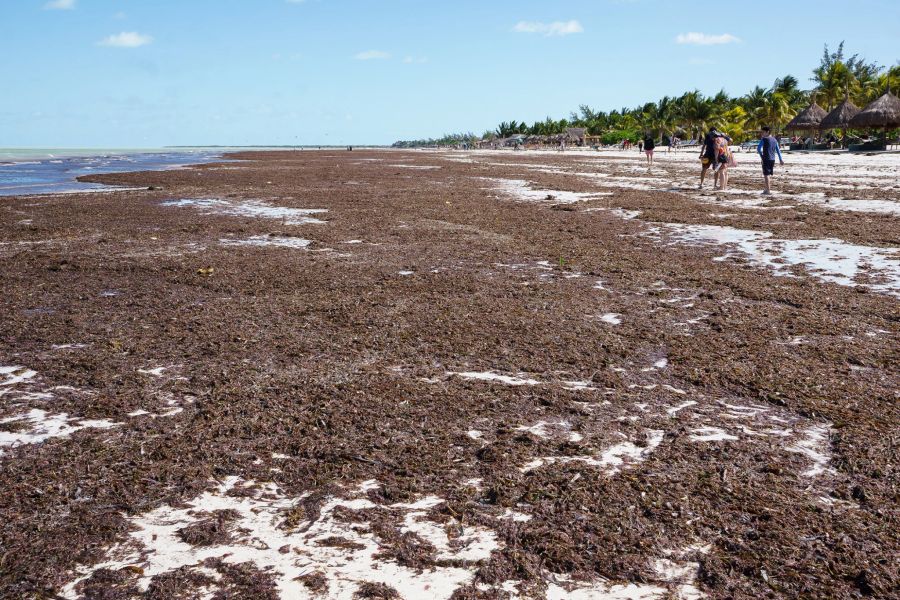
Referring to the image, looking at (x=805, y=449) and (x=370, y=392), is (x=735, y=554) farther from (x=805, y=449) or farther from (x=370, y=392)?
(x=370, y=392)

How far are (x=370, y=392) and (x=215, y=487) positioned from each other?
1.39 m

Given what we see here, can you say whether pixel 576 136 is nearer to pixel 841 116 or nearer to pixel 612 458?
pixel 841 116

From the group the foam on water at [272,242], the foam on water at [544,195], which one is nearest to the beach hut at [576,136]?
the foam on water at [544,195]

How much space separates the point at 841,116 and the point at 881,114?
4.76 metres

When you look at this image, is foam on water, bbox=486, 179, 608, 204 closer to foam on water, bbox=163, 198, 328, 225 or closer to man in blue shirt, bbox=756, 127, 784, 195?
man in blue shirt, bbox=756, 127, 784, 195

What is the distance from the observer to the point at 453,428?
403cm

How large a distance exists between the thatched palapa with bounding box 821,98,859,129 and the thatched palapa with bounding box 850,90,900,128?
7.41ft

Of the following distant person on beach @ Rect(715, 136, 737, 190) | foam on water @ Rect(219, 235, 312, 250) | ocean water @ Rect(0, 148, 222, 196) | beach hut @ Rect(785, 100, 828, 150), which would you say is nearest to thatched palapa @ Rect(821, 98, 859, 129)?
beach hut @ Rect(785, 100, 828, 150)

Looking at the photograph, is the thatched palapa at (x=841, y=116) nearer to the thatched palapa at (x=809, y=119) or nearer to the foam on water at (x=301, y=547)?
the thatched palapa at (x=809, y=119)

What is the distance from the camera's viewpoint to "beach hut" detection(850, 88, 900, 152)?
49.3 m

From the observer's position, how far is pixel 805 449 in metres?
3.71

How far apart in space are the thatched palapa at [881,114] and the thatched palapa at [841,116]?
7.41 feet

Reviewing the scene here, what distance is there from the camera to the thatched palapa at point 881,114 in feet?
162

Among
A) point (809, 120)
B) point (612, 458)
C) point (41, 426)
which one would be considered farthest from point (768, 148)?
point (809, 120)
